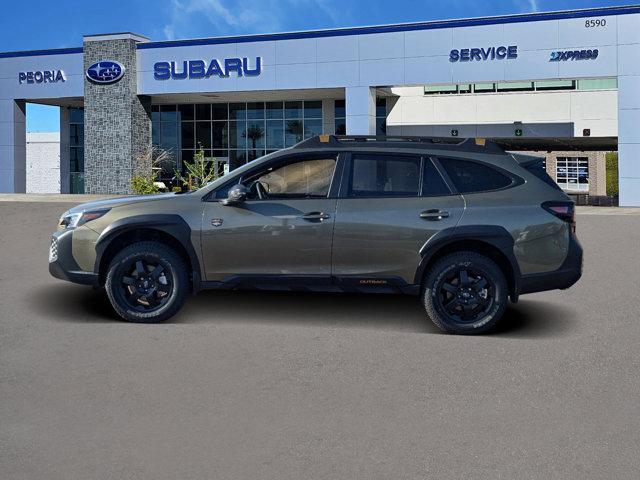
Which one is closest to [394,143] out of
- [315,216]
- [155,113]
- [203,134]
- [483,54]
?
[315,216]

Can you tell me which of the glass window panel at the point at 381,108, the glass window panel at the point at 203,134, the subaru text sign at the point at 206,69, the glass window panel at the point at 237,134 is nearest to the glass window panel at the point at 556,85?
the glass window panel at the point at 381,108

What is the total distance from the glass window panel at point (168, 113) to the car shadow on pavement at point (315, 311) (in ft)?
118

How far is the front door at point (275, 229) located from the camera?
749cm

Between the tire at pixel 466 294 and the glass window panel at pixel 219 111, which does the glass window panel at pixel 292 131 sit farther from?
the tire at pixel 466 294

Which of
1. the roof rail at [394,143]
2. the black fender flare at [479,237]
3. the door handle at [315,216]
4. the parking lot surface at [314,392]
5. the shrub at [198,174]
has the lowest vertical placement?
the parking lot surface at [314,392]

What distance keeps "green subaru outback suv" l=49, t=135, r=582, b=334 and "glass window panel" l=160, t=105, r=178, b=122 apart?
123ft

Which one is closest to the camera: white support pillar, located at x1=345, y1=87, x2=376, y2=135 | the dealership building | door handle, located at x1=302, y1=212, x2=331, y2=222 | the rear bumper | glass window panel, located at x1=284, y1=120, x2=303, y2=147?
the rear bumper

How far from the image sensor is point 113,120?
39.4m

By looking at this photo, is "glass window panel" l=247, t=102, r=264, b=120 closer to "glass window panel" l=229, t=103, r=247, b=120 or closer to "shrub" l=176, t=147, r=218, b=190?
"glass window panel" l=229, t=103, r=247, b=120

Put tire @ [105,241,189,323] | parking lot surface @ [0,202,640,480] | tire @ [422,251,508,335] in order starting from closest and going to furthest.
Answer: parking lot surface @ [0,202,640,480], tire @ [422,251,508,335], tire @ [105,241,189,323]

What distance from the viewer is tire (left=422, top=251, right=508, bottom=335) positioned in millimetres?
7223

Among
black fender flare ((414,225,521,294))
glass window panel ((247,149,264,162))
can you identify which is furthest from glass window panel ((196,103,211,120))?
black fender flare ((414,225,521,294))

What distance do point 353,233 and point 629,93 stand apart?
89.7 feet

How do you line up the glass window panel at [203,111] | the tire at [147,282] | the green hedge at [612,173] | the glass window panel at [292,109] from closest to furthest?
1. the tire at [147,282]
2. the glass window panel at [292,109]
3. the glass window panel at [203,111]
4. the green hedge at [612,173]
